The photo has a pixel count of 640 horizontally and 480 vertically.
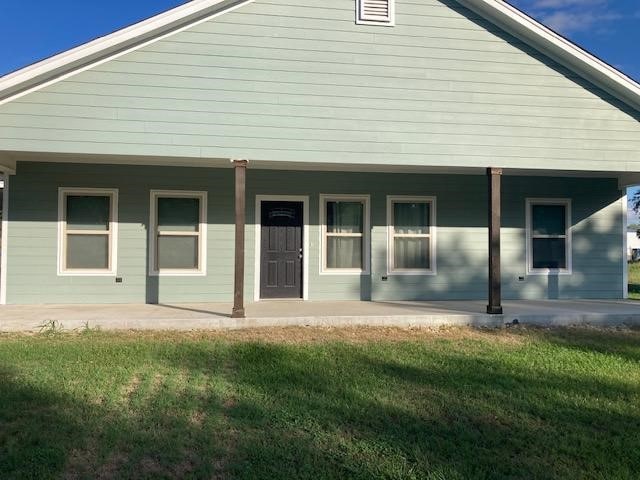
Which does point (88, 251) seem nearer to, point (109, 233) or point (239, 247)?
point (109, 233)

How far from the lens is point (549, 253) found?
10766 mm

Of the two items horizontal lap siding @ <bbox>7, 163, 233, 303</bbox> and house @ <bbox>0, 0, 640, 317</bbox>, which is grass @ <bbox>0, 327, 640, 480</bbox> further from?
horizontal lap siding @ <bbox>7, 163, 233, 303</bbox>

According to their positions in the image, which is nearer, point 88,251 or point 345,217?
point 88,251

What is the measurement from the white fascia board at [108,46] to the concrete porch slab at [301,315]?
3.28m

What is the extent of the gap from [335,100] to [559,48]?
3.77m

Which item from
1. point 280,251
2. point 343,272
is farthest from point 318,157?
point 343,272

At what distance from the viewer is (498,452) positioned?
361 centimetres

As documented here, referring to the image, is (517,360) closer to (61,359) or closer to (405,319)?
(405,319)

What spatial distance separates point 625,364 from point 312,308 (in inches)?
183

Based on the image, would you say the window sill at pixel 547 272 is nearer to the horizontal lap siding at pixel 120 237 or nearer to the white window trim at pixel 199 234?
the horizontal lap siding at pixel 120 237

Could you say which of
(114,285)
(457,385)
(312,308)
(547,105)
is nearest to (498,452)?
(457,385)

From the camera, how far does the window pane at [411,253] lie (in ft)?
34.1

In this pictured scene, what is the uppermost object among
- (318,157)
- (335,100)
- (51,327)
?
(335,100)

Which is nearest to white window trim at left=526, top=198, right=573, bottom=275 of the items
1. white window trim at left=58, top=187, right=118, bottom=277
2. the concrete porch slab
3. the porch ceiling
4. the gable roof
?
the porch ceiling
